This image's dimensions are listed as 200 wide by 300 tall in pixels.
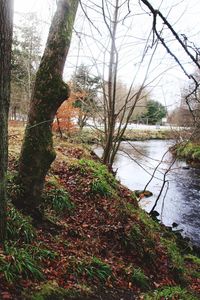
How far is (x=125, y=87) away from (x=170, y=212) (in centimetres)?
572

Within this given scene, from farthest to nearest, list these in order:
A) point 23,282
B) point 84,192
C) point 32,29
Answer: point 32,29, point 84,192, point 23,282

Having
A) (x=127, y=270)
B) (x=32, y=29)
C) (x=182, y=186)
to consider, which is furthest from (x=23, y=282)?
(x=32, y=29)

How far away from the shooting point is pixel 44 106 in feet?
15.8

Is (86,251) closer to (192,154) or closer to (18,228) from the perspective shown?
(18,228)

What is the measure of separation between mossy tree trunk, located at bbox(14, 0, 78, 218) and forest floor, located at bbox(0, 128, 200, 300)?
258mm

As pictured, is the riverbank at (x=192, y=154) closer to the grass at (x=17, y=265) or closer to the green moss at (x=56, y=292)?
the green moss at (x=56, y=292)

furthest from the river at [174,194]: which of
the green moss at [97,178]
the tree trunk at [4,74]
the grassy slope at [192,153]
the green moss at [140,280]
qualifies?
the tree trunk at [4,74]

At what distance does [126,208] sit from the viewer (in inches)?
278

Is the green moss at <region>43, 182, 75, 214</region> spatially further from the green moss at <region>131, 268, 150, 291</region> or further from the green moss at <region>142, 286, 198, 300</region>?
the green moss at <region>142, 286, 198, 300</region>

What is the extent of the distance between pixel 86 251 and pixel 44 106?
220cm

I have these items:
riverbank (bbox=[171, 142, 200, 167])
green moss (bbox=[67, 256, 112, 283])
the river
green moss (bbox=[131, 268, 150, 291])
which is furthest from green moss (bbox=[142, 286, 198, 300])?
riverbank (bbox=[171, 142, 200, 167])

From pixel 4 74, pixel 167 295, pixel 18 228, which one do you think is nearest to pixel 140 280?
pixel 167 295

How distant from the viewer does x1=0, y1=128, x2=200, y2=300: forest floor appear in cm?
367

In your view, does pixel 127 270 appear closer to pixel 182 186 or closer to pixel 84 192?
pixel 84 192
